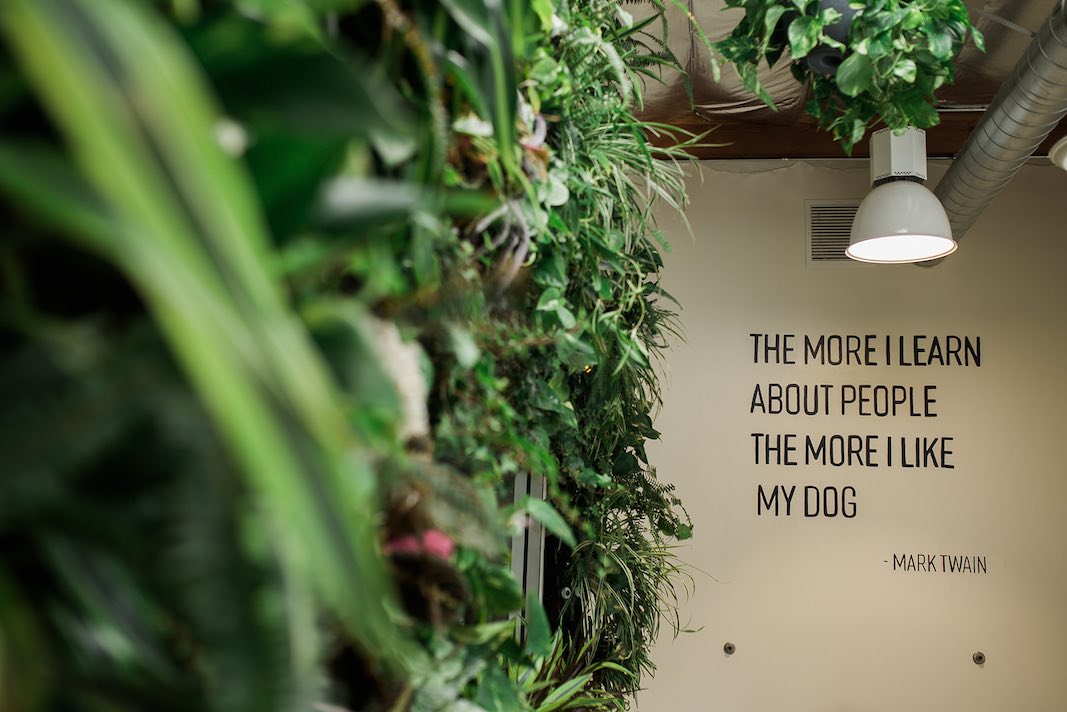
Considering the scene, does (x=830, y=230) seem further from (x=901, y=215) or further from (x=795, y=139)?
(x=901, y=215)

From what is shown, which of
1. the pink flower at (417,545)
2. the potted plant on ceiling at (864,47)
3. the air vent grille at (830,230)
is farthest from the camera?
the air vent grille at (830,230)

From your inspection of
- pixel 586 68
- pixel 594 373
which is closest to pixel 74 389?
pixel 586 68

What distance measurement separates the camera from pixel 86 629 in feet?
0.85

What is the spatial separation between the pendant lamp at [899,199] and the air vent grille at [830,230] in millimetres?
1714

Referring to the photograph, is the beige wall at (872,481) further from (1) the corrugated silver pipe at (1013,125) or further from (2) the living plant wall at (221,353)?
(2) the living plant wall at (221,353)

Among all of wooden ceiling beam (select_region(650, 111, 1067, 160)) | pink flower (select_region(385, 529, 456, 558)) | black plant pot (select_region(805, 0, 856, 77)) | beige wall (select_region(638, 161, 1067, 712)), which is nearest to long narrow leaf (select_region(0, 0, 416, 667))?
pink flower (select_region(385, 529, 456, 558))

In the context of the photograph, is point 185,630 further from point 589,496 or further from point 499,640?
point 589,496

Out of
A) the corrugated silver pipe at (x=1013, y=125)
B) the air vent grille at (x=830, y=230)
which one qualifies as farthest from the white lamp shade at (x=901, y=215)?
the air vent grille at (x=830, y=230)

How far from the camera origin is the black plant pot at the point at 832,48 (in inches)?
62.7

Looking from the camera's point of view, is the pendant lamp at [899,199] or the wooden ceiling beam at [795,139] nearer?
the pendant lamp at [899,199]

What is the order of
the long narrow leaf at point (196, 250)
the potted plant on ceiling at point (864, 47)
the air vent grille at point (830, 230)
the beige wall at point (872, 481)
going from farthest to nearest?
the air vent grille at point (830, 230), the beige wall at point (872, 481), the potted plant on ceiling at point (864, 47), the long narrow leaf at point (196, 250)

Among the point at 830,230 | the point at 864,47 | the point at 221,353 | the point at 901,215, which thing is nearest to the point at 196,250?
the point at 221,353

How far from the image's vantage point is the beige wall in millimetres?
4430

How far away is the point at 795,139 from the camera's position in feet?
15.5
